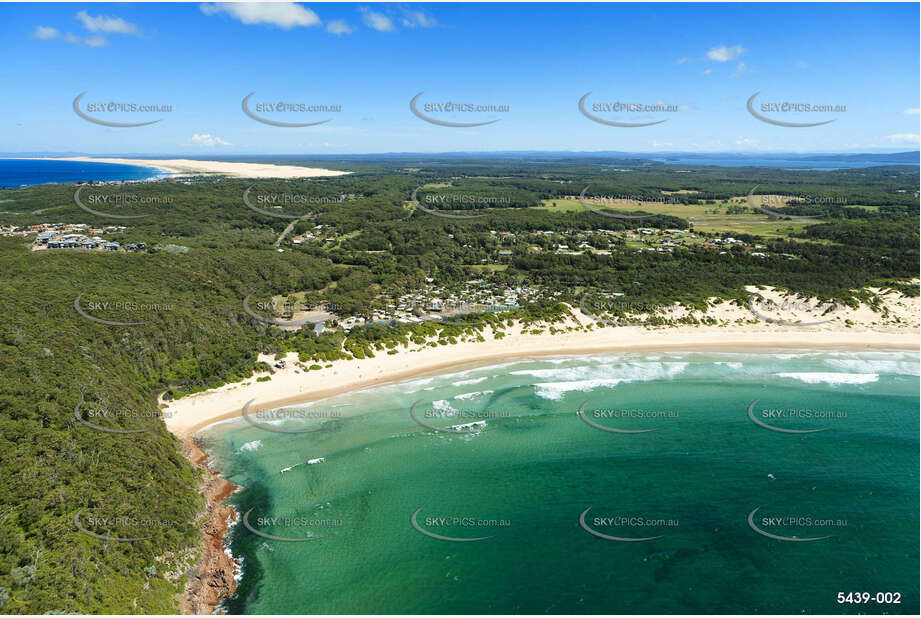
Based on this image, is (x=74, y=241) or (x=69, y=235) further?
(x=69, y=235)

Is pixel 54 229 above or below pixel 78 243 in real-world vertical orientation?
above

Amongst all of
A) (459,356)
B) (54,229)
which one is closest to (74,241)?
(54,229)

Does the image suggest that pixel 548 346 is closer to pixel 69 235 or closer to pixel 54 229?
pixel 69 235

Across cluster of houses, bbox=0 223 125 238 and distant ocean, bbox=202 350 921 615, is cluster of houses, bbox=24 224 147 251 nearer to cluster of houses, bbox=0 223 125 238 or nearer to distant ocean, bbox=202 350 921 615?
cluster of houses, bbox=0 223 125 238

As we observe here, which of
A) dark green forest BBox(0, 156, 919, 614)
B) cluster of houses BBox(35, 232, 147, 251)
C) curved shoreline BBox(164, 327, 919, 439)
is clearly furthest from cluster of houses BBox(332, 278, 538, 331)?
cluster of houses BBox(35, 232, 147, 251)

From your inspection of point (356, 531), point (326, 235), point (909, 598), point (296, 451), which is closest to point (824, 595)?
point (909, 598)

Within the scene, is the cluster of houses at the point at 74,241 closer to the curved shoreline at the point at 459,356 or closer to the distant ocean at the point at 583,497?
the curved shoreline at the point at 459,356

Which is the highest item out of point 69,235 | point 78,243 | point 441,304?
point 69,235
